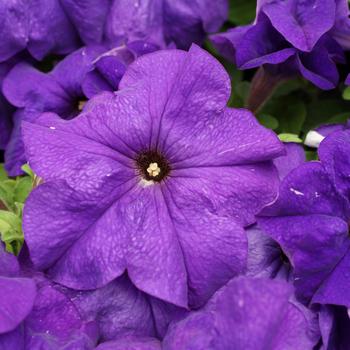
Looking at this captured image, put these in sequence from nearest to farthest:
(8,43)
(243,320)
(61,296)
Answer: (243,320), (61,296), (8,43)

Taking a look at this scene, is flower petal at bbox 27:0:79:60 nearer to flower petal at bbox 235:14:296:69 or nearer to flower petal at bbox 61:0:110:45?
→ flower petal at bbox 61:0:110:45

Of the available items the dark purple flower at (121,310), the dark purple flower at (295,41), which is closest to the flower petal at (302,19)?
the dark purple flower at (295,41)

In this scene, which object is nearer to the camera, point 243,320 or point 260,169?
point 243,320

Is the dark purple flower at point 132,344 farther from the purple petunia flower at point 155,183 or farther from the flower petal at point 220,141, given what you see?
the flower petal at point 220,141

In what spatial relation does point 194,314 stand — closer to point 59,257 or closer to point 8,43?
point 59,257

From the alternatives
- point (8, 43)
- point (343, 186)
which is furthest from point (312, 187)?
point (8, 43)

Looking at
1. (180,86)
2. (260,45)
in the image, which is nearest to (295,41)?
(260,45)
